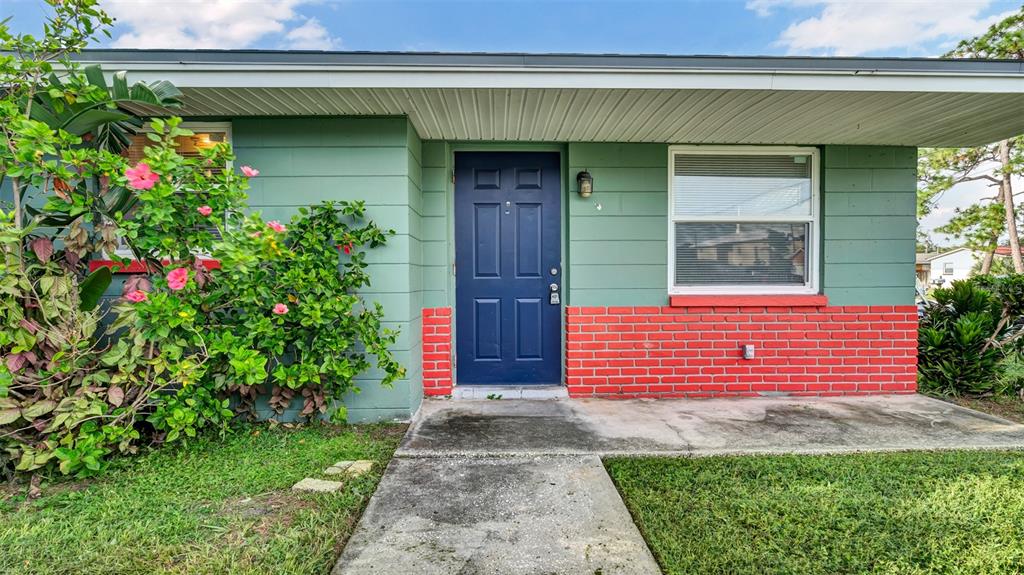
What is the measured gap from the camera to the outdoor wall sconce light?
147 inches

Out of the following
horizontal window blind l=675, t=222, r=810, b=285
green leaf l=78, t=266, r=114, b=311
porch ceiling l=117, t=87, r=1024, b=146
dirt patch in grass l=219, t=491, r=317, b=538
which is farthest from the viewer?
horizontal window blind l=675, t=222, r=810, b=285

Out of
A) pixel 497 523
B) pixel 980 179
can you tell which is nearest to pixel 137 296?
pixel 497 523

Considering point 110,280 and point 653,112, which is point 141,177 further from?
point 653,112

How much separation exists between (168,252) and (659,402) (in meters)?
3.48

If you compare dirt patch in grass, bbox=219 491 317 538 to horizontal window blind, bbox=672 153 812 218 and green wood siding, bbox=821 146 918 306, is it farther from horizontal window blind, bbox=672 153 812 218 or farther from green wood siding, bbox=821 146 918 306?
green wood siding, bbox=821 146 918 306

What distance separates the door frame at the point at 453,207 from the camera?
3857 mm

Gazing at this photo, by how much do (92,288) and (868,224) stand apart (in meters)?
5.54

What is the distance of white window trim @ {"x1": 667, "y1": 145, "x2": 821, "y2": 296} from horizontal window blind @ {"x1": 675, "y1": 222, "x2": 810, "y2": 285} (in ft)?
0.13

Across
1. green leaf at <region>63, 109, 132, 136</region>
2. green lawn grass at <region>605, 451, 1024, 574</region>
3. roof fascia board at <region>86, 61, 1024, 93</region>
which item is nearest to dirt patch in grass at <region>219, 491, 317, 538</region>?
green lawn grass at <region>605, 451, 1024, 574</region>

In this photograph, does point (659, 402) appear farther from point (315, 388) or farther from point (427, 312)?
point (315, 388)

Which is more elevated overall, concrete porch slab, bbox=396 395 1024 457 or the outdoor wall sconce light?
the outdoor wall sconce light

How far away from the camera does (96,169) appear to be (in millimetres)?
2262

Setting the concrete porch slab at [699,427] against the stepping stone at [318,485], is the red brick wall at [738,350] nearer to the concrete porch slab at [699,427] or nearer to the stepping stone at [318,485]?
the concrete porch slab at [699,427]

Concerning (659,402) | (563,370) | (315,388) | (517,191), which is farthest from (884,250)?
(315,388)
